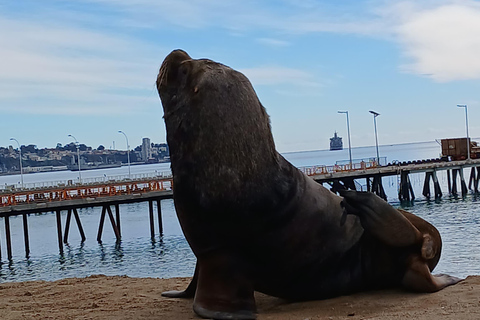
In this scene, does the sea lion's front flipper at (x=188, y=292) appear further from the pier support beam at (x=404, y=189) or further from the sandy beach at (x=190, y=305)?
the pier support beam at (x=404, y=189)

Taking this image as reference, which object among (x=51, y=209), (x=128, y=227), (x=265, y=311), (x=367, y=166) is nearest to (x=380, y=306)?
(x=265, y=311)

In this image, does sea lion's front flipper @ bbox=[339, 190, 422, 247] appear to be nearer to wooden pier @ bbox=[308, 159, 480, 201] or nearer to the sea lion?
the sea lion

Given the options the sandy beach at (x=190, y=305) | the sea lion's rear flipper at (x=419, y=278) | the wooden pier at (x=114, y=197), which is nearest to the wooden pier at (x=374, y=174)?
the wooden pier at (x=114, y=197)

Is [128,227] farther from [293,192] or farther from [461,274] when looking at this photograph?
[293,192]

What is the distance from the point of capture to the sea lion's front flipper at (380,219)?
5.53 meters

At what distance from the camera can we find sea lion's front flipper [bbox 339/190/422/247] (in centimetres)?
553

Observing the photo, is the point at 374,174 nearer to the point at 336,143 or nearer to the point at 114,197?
the point at 114,197

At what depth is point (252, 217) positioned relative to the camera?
5164mm

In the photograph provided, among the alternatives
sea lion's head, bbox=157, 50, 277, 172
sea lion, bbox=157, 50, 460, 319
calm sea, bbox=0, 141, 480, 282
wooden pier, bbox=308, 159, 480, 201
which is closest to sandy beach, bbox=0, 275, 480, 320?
sea lion, bbox=157, 50, 460, 319

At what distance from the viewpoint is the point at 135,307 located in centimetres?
604

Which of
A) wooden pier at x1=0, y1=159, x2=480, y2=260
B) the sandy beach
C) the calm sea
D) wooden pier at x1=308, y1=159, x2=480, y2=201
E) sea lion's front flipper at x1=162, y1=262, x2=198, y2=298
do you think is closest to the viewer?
the sandy beach

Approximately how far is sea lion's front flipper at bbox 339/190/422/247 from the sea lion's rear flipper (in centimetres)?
19

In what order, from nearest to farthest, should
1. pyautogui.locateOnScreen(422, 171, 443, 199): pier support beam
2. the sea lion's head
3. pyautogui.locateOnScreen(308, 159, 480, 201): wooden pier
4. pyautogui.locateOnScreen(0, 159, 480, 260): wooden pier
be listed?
1. the sea lion's head
2. pyautogui.locateOnScreen(0, 159, 480, 260): wooden pier
3. pyautogui.locateOnScreen(308, 159, 480, 201): wooden pier
4. pyautogui.locateOnScreen(422, 171, 443, 199): pier support beam

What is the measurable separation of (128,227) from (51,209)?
1132 centimetres
